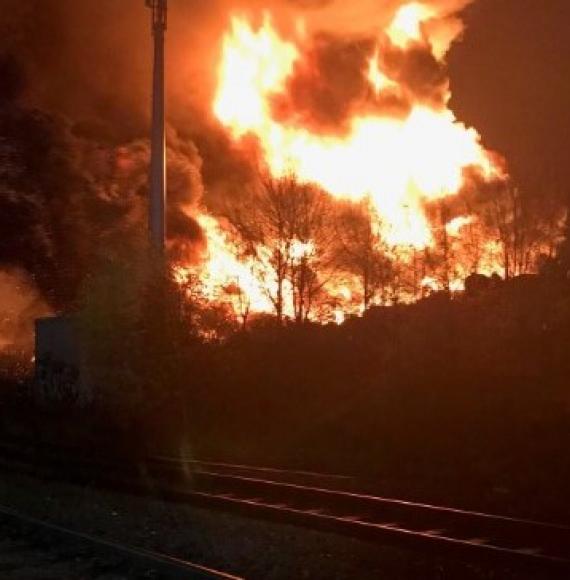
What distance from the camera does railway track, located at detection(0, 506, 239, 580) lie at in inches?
391

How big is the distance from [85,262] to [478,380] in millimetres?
35960

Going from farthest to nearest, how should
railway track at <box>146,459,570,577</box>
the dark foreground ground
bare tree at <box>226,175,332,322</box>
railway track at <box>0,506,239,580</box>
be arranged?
bare tree at <box>226,175,332,322</box>, railway track at <box>146,459,570,577</box>, the dark foreground ground, railway track at <box>0,506,239,580</box>

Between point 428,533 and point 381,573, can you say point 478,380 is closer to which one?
point 428,533

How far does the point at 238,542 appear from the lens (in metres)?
12.1

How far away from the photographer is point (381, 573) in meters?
10.4

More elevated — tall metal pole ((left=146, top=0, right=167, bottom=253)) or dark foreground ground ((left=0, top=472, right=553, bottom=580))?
tall metal pole ((left=146, top=0, right=167, bottom=253))

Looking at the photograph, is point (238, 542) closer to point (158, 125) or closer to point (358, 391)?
point (358, 391)

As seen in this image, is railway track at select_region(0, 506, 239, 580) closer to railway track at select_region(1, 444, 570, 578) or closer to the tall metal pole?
railway track at select_region(1, 444, 570, 578)

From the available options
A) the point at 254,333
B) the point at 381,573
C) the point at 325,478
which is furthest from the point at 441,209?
the point at 381,573

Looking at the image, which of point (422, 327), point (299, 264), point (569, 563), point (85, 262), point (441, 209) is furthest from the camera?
point (85, 262)

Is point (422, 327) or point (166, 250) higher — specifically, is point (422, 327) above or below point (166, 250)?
below

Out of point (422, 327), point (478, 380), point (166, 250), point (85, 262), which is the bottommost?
point (478, 380)

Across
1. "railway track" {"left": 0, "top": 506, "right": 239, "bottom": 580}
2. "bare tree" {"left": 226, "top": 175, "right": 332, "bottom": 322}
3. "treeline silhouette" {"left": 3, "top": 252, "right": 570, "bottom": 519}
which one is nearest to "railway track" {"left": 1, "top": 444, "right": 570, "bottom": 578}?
"railway track" {"left": 0, "top": 506, "right": 239, "bottom": 580}

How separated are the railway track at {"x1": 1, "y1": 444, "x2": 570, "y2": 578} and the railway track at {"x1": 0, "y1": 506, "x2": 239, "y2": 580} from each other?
10.2 ft
